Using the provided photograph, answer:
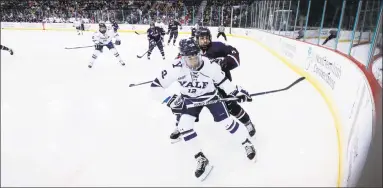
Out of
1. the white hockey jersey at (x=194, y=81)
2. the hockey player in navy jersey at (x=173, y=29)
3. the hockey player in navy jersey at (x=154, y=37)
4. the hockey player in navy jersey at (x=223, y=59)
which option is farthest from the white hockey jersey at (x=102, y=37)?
the white hockey jersey at (x=194, y=81)

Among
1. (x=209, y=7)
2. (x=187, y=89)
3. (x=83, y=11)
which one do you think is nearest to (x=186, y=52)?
(x=187, y=89)

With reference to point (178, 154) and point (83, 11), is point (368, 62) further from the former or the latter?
point (83, 11)

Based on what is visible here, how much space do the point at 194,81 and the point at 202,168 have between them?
53 cm

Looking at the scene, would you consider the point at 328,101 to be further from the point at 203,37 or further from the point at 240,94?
the point at 203,37

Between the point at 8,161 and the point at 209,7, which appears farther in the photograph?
the point at 209,7

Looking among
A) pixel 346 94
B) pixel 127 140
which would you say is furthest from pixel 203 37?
pixel 346 94

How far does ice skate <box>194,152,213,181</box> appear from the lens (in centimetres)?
160

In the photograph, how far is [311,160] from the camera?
68.0 inches

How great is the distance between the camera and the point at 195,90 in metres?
1.66

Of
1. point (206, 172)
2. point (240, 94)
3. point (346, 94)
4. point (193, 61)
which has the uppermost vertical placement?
point (193, 61)

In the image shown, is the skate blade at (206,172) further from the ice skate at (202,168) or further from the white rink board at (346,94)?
the white rink board at (346,94)

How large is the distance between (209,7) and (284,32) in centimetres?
240

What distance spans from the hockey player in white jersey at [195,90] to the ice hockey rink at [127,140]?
4.8 inches

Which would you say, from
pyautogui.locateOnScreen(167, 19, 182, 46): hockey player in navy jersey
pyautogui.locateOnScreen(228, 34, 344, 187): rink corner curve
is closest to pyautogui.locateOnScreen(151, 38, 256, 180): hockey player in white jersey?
pyautogui.locateOnScreen(228, 34, 344, 187): rink corner curve
